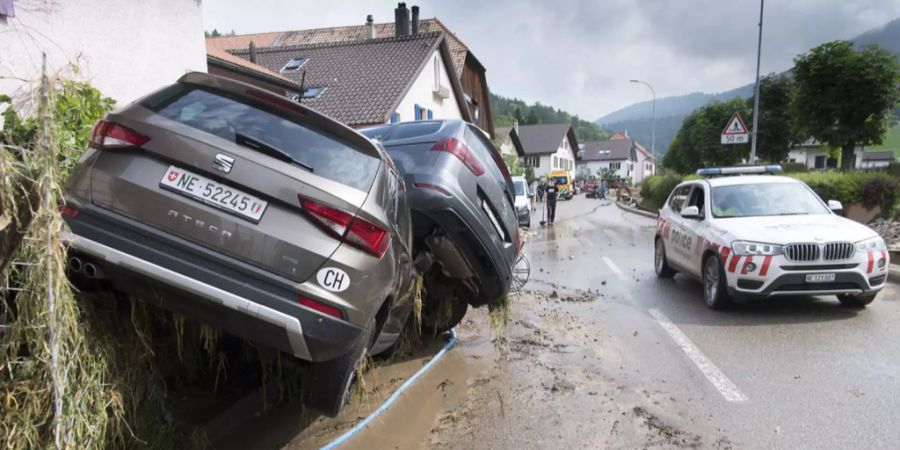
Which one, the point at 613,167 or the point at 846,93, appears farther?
the point at 613,167

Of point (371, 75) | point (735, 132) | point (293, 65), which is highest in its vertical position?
point (293, 65)

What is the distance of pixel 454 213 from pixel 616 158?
4578 inches

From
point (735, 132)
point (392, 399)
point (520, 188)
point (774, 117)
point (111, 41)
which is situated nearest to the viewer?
point (392, 399)

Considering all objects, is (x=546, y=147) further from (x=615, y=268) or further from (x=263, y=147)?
(x=263, y=147)

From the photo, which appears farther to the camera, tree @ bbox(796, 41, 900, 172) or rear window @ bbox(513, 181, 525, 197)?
rear window @ bbox(513, 181, 525, 197)

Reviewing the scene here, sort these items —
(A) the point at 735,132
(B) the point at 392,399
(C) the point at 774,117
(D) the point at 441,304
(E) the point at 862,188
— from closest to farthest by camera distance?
1. (B) the point at 392,399
2. (D) the point at 441,304
3. (E) the point at 862,188
4. (A) the point at 735,132
5. (C) the point at 774,117

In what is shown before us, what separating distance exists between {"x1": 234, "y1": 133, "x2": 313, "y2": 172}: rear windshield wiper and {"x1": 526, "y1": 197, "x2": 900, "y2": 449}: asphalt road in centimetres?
315

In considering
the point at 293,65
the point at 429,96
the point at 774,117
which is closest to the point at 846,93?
the point at 774,117

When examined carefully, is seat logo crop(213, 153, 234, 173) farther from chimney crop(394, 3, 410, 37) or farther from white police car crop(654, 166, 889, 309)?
chimney crop(394, 3, 410, 37)

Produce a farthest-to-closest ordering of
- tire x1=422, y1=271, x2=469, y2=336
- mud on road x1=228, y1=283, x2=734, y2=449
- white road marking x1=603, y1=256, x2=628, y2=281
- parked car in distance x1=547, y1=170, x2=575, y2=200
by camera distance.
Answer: parked car in distance x1=547, y1=170, x2=575, y2=200, white road marking x1=603, y1=256, x2=628, y2=281, tire x1=422, y1=271, x2=469, y2=336, mud on road x1=228, y1=283, x2=734, y2=449

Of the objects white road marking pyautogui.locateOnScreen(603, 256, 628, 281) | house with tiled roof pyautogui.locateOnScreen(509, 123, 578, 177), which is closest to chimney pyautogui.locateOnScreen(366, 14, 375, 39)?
white road marking pyautogui.locateOnScreen(603, 256, 628, 281)

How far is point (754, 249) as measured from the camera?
6.76m

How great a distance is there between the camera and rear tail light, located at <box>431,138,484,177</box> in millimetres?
4914

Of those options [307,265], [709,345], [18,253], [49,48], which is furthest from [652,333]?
[49,48]
